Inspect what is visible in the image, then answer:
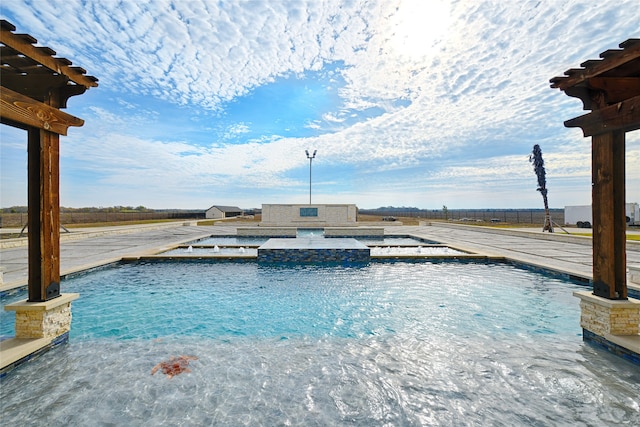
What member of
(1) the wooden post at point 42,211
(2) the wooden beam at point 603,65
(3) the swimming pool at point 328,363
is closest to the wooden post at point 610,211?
(2) the wooden beam at point 603,65

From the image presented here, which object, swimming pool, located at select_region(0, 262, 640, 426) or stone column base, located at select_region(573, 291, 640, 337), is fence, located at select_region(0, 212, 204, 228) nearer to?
swimming pool, located at select_region(0, 262, 640, 426)

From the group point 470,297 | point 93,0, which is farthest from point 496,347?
point 93,0

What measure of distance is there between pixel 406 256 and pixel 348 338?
7.02 meters

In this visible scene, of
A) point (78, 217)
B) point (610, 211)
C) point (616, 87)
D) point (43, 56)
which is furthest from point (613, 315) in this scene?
point (78, 217)

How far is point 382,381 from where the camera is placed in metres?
3.62

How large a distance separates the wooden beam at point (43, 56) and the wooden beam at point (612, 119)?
7.10 meters

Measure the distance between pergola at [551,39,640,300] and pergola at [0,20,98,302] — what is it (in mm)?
7054

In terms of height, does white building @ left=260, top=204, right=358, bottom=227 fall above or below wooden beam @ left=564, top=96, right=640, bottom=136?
below

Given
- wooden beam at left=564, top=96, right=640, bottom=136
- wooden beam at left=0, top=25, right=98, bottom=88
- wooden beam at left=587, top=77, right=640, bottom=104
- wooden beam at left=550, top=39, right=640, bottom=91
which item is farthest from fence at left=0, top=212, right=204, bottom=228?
wooden beam at left=587, top=77, right=640, bottom=104

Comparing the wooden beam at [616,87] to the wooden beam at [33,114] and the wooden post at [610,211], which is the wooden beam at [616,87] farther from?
the wooden beam at [33,114]

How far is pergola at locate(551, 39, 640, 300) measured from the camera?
155 inches

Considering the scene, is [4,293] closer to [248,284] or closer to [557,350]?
[248,284]

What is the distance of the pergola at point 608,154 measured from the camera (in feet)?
12.9

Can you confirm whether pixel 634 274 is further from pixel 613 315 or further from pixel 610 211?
pixel 610 211
